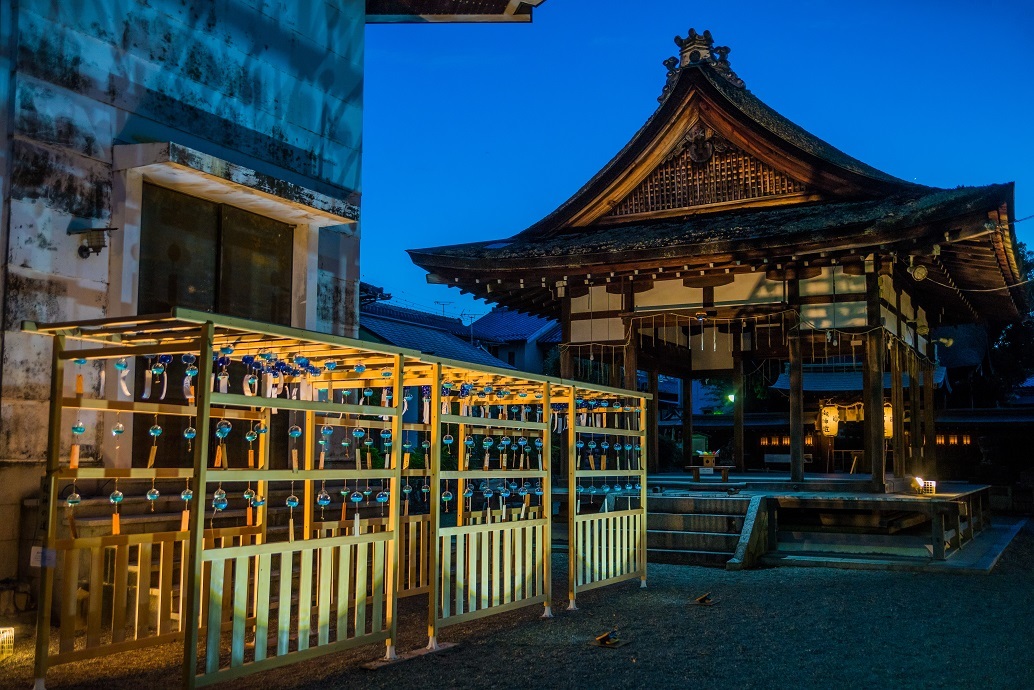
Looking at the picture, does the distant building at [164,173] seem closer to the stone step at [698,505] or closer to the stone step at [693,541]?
the stone step at [693,541]

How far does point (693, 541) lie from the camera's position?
40.9 ft

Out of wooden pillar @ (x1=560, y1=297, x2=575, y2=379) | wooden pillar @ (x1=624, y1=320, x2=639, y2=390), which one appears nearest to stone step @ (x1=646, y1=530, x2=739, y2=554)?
wooden pillar @ (x1=624, y1=320, x2=639, y2=390)

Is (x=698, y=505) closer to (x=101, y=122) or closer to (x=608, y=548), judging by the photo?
(x=608, y=548)

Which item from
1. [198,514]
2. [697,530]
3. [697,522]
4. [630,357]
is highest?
[630,357]

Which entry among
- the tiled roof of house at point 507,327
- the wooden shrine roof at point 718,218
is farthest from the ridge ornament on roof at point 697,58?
the tiled roof of house at point 507,327

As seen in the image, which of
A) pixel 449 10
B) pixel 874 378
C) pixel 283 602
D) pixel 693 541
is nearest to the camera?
pixel 283 602

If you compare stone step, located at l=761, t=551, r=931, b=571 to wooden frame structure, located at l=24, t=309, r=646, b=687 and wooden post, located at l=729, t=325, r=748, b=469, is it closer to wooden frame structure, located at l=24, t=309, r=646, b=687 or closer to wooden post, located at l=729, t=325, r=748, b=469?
wooden frame structure, located at l=24, t=309, r=646, b=687

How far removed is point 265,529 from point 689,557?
6.52 m

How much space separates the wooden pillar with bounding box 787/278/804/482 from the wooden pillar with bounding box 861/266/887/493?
99 centimetres

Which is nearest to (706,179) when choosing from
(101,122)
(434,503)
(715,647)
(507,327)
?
(101,122)

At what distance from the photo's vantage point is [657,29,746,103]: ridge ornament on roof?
16328 millimetres

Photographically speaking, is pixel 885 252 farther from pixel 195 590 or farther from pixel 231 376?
pixel 195 590

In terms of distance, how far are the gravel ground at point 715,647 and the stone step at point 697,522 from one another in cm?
217

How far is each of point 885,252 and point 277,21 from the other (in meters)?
9.20
